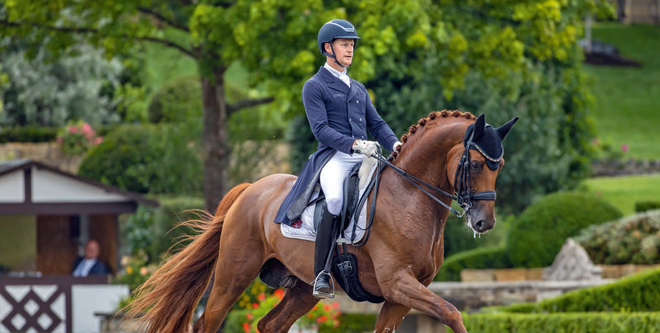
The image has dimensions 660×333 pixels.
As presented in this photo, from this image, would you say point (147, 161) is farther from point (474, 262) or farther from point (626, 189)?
point (626, 189)

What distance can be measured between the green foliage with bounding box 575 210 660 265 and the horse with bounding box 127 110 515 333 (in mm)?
10840

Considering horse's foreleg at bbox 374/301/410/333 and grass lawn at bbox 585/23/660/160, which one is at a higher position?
horse's foreleg at bbox 374/301/410/333

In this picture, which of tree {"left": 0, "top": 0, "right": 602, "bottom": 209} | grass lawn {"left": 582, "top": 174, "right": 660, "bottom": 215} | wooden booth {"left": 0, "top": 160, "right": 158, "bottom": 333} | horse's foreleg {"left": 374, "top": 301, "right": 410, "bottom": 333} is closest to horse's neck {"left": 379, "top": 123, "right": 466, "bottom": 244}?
horse's foreleg {"left": 374, "top": 301, "right": 410, "bottom": 333}

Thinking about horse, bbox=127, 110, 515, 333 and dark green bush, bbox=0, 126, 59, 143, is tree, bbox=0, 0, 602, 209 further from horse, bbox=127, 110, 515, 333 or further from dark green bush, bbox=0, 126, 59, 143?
dark green bush, bbox=0, 126, 59, 143

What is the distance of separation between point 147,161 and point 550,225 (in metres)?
15.3

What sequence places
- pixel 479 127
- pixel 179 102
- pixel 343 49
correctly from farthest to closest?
pixel 179 102 < pixel 343 49 < pixel 479 127

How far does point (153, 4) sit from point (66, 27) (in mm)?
1964

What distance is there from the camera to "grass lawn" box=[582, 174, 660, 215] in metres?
31.1

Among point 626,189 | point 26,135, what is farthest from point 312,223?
point 26,135

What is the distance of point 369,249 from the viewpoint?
760cm

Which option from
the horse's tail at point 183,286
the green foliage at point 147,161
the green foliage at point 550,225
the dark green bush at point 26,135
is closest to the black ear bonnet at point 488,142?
the horse's tail at point 183,286

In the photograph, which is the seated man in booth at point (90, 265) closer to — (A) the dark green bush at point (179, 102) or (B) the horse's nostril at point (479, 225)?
(A) the dark green bush at point (179, 102)

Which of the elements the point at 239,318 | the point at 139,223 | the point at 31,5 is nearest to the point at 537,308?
the point at 239,318

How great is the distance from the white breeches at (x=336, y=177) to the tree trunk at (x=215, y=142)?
11.7 m
